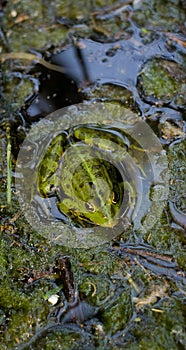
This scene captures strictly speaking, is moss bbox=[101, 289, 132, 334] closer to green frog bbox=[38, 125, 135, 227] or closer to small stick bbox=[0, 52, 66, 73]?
green frog bbox=[38, 125, 135, 227]

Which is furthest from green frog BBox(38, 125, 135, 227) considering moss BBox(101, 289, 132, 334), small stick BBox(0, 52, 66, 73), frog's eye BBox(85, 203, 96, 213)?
small stick BBox(0, 52, 66, 73)

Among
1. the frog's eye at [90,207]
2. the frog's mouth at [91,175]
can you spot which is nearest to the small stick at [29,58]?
the frog's mouth at [91,175]

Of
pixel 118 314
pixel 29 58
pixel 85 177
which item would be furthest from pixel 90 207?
pixel 29 58

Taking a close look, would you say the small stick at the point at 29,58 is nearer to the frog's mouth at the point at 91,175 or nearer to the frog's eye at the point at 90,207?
the frog's mouth at the point at 91,175

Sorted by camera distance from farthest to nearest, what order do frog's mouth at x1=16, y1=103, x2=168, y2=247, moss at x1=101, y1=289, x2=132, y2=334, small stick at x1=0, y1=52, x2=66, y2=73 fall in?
small stick at x1=0, y1=52, x2=66, y2=73 → frog's mouth at x1=16, y1=103, x2=168, y2=247 → moss at x1=101, y1=289, x2=132, y2=334

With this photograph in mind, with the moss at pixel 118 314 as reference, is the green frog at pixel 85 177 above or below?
above

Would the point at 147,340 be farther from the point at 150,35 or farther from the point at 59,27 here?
the point at 59,27

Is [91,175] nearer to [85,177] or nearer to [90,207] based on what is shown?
[85,177]

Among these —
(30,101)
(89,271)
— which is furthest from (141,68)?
(89,271)
